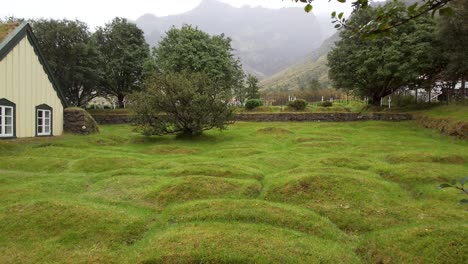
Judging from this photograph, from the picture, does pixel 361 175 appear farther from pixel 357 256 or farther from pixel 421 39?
pixel 421 39

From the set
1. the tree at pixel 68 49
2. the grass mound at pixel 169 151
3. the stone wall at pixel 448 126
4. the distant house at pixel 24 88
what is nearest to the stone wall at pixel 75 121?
the distant house at pixel 24 88

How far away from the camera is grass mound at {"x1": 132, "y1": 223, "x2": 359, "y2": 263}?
5.69 meters

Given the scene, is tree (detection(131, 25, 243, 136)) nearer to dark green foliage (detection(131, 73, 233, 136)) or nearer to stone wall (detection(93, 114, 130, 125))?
dark green foliage (detection(131, 73, 233, 136))

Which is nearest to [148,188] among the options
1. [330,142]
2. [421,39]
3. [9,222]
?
[9,222]

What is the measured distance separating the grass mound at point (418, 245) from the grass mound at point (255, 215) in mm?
665

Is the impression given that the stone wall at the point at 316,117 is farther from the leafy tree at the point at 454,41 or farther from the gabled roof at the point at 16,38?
the gabled roof at the point at 16,38

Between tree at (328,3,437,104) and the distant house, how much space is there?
22.5m

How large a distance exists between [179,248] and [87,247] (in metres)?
1.81

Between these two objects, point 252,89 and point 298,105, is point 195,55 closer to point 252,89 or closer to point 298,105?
point 298,105

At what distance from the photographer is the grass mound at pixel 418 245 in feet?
19.0

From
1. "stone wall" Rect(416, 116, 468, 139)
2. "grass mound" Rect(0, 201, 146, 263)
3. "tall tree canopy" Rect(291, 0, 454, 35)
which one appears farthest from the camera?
"stone wall" Rect(416, 116, 468, 139)

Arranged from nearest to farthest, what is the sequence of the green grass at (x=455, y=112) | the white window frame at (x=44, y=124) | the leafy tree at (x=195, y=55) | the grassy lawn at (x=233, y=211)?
1. the grassy lawn at (x=233, y=211)
2. the white window frame at (x=44, y=124)
3. the green grass at (x=455, y=112)
4. the leafy tree at (x=195, y=55)

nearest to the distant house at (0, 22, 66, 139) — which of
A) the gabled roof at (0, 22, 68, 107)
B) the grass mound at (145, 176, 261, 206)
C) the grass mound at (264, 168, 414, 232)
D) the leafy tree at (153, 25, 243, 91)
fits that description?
the gabled roof at (0, 22, 68, 107)

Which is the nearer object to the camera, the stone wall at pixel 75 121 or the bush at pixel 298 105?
the stone wall at pixel 75 121
